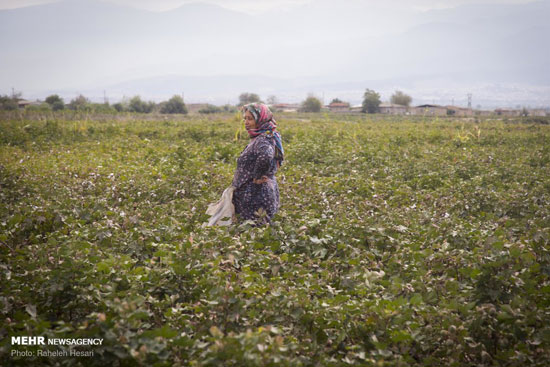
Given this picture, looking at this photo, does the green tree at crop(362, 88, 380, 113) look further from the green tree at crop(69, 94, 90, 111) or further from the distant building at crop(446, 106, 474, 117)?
the green tree at crop(69, 94, 90, 111)

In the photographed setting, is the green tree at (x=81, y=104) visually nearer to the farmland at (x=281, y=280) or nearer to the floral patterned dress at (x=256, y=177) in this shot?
the floral patterned dress at (x=256, y=177)

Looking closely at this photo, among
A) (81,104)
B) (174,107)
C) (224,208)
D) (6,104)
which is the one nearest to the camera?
(224,208)

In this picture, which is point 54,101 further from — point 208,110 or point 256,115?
point 256,115

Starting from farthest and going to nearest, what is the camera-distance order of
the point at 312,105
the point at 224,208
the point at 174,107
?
the point at 312,105
the point at 174,107
the point at 224,208

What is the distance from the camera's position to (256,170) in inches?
197

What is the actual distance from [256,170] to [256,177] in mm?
93

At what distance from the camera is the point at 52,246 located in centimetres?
315

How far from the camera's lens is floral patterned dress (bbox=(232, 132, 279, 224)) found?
5.01 m

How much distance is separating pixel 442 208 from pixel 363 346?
417 centimetres

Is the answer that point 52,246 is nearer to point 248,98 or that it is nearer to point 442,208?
point 442,208

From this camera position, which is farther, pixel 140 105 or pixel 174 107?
pixel 140 105

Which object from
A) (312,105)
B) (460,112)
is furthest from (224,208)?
(312,105)

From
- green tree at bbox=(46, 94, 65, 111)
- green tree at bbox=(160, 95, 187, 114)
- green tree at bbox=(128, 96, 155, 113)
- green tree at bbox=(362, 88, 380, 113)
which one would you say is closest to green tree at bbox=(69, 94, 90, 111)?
green tree at bbox=(46, 94, 65, 111)

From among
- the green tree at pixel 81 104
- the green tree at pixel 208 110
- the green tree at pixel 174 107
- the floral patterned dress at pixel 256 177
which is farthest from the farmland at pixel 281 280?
the green tree at pixel 174 107
